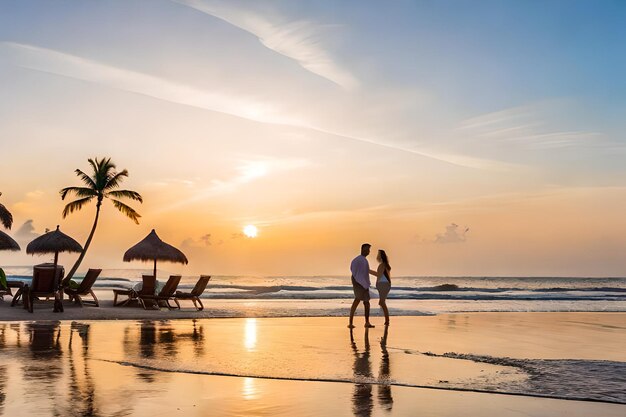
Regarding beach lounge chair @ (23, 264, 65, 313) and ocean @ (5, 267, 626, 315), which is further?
ocean @ (5, 267, 626, 315)

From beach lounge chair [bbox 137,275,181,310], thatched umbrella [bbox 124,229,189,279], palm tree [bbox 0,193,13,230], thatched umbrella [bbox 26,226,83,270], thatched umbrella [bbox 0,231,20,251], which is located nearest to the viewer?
beach lounge chair [bbox 137,275,181,310]

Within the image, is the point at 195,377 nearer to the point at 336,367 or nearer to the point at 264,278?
the point at 336,367

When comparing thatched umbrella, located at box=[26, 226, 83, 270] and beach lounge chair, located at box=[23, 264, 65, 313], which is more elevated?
thatched umbrella, located at box=[26, 226, 83, 270]

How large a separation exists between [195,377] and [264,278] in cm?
9046

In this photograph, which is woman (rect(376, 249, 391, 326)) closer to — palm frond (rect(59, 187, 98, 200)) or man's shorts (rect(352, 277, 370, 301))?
man's shorts (rect(352, 277, 370, 301))

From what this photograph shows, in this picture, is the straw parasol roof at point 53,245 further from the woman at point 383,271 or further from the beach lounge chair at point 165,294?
the woman at point 383,271

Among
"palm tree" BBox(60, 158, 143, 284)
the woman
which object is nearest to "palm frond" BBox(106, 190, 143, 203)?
"palm tree" BBox(60, 158, 143, 284)

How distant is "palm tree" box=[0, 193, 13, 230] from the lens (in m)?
30.3

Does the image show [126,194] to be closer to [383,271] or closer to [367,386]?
[383,271]

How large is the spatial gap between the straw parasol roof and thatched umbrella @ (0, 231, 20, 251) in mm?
1062

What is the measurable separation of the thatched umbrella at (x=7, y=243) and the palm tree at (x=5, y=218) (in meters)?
2.73

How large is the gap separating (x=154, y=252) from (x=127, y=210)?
5.97m

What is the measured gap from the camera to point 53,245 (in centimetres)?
2681

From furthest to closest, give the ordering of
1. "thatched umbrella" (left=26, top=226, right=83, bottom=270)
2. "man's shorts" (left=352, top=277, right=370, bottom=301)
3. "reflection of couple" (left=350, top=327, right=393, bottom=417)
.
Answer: "thatched umbrella" (left=26, top=226, right=83, bottom=270)
"man's shorts" (left=352, top=277, right=370, bottom=301)
"reflection of couple" (left=350, top=327, right=393, bottom=417)
